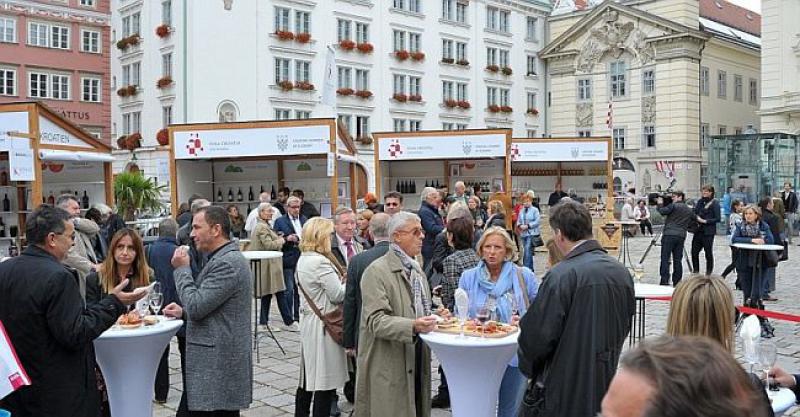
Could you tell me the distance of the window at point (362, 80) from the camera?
38031mm

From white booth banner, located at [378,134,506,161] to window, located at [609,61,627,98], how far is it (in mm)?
25269

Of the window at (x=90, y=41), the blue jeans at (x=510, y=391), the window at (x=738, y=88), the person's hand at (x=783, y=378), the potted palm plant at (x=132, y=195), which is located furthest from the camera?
the window at (x=738, y=88)

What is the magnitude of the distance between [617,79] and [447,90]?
9.57 m

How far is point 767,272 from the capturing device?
1191cm

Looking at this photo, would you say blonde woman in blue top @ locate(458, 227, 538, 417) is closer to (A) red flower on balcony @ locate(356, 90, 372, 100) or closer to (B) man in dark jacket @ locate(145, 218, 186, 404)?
(B) man in dark jacket @ locate(145, 218, 186, 404)

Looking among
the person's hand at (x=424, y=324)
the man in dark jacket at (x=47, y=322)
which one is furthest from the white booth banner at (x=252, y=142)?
the man in dark jacket at (x=47, y=322)

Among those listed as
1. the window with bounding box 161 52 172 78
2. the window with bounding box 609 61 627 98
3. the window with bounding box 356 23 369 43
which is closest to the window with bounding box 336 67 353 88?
the window with bounding box 356 23 369 43

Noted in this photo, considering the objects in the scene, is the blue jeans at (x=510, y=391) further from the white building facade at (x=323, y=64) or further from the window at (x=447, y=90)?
the window at (x=447, y=90)

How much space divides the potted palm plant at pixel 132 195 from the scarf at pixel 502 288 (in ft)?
58.5

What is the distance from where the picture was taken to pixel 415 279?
5.07 meters

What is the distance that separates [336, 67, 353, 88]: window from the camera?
37.2 m

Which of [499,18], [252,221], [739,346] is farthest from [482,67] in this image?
[739,346]

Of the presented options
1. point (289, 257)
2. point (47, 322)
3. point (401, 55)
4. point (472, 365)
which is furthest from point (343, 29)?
point (47, 322)

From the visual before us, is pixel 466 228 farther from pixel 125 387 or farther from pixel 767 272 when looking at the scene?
pixel 767 272
